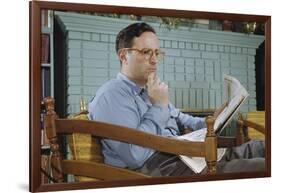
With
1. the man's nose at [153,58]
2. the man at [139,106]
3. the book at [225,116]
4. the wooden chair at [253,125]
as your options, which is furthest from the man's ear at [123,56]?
the wooden chair at [253,125]

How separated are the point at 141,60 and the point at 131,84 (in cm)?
16

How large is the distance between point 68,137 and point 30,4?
2.49ft

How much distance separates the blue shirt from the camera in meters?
2.77

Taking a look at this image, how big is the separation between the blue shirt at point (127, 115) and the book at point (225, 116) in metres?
0.17

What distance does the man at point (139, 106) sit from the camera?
2777 millimetres

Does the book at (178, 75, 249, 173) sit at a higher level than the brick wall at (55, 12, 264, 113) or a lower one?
lower

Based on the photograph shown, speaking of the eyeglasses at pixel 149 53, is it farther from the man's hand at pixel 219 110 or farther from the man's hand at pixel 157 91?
the man's hand at pixel 219 110

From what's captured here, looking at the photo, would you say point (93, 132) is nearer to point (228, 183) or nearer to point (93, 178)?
point (93, 178)

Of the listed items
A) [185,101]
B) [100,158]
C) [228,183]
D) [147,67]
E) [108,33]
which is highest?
[108,33]

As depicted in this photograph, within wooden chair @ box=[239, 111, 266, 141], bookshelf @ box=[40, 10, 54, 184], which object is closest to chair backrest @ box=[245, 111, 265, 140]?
wooden chair @ box=[239, 111, 266, 141]

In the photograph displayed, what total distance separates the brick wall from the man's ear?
0.03 m

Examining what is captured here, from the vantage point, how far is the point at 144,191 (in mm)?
2812

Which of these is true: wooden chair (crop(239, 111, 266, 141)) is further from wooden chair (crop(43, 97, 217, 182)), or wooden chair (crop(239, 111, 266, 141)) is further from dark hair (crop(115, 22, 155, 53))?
dark hair (crop(115, 22, 155, 53))

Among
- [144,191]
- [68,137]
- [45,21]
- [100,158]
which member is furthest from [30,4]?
[144,191]
